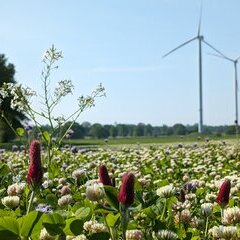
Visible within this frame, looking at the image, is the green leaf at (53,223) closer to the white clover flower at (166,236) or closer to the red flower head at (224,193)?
the white clover flower at (166,236)

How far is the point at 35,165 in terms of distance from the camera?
2.31 metres

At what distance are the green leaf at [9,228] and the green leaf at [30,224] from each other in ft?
0.07

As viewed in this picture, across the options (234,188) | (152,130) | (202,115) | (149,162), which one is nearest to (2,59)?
(202,115)

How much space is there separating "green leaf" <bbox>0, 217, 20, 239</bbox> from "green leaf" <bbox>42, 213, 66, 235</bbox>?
4.4 inches

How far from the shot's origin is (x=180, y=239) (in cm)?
265

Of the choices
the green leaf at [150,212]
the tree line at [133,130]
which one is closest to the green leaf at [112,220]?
the green leaf at [150,212]

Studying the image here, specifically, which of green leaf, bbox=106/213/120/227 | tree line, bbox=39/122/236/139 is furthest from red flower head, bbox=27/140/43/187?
tree line, bbox=39/122/236/139

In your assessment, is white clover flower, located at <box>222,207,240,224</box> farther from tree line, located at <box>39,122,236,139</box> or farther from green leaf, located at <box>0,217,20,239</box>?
tree line, located at <box>39,122,236,139</box>

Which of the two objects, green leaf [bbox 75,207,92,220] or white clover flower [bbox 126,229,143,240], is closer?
white clover flower [bbox 126,229,143,240]

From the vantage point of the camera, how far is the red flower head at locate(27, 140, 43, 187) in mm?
2285

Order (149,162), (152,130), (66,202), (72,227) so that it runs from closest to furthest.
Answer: (72,227)
(66,202)
(149,162)
(152,130)

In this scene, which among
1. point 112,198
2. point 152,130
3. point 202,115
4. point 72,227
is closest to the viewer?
point 72,227

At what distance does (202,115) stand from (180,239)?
4285cm

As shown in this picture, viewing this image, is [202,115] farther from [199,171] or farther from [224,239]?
[224,239]
